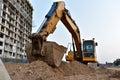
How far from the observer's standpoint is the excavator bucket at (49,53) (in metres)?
12.0

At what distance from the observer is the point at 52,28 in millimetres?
13297

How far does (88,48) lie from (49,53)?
6635mm

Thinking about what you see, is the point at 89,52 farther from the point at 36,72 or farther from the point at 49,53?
the point at 36,72

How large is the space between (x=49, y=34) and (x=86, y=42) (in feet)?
19.2

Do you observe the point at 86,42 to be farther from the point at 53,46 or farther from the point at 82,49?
the point at 53,46

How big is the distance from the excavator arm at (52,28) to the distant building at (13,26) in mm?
37335

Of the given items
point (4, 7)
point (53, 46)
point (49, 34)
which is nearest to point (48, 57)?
point (53, 46)

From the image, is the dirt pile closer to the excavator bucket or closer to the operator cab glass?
the excavator bucket

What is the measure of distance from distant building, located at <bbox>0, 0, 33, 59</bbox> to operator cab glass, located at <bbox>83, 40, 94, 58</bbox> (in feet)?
120

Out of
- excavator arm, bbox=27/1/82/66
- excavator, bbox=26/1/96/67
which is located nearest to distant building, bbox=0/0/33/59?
excavator, bbox=26/1/96/67

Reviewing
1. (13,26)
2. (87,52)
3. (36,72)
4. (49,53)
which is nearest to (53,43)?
(49,53)

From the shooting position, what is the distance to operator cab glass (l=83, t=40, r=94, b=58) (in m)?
18.0

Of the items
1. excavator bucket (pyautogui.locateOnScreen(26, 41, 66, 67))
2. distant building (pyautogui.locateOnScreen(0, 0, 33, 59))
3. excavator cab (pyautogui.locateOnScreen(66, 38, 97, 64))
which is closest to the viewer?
excavator bucket (pyautogui.locateOnScreen(26, 41, 66, 67))

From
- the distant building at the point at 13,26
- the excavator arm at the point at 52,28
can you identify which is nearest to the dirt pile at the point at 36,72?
the excavator arm at the point at 52,28
